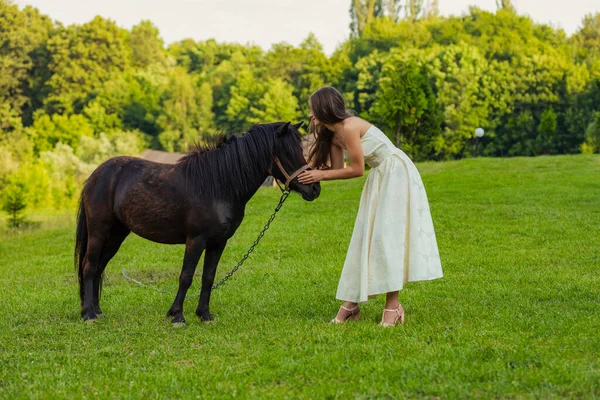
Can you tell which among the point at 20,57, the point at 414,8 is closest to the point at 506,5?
the point at 414,8

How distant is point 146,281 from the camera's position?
10297 mm

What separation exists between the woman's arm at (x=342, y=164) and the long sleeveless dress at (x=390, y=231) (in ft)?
0.51

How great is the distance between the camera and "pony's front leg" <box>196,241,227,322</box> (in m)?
6.82

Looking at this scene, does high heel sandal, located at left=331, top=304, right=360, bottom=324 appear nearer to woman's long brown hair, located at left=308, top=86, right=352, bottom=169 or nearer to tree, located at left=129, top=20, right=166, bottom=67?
woman's long brown hair, located at left=308, top=86, right=352, bottom=169

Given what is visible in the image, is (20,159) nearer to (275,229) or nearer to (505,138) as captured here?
(505,138)

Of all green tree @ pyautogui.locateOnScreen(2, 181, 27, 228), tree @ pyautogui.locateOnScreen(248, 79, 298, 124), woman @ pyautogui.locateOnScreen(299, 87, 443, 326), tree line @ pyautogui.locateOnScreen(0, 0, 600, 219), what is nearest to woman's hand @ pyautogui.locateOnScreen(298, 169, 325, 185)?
woman @ pyautogui.locateOnScreen(299, 87, 443, 326)

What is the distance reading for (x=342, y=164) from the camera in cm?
660

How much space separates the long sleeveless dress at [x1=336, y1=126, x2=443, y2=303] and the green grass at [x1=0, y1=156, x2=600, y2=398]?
0.46 metres

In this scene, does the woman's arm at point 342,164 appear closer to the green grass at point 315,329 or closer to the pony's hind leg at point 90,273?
the green grass at point 315,329

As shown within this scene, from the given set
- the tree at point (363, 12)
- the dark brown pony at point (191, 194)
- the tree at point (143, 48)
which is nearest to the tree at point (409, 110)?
the dark brown pony at point (191, 194)

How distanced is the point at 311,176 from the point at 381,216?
2.49 ft

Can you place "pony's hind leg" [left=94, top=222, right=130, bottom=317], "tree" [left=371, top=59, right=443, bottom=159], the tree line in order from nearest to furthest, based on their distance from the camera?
1. "pony's hind leg" [left=94, top=222, right=130, bottom=317]
2. "tree" [left=371, top=59, right=443, bottom=159]
3. the tree line

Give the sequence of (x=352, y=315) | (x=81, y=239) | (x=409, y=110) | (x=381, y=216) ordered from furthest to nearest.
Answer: (x=409, y=110) → (x=81, y=239) → (x=352, y=315) → (x=381, y=216)

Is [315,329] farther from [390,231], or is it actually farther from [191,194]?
[191,194]
